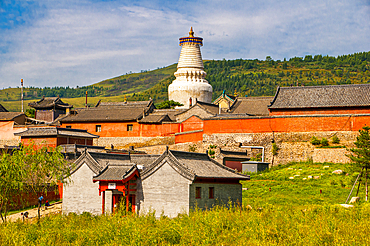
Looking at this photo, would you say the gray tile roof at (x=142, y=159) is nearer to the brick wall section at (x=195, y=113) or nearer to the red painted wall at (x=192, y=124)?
the red painted wall at (x=192, y=124)

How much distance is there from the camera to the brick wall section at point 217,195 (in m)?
20.0

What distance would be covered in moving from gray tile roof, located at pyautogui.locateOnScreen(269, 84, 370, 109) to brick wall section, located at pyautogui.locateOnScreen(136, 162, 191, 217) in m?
22.0

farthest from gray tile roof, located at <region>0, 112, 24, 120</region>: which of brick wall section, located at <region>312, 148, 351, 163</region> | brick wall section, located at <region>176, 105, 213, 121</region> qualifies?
brick wall section, located at <region>312, 148, 351, 163</region>

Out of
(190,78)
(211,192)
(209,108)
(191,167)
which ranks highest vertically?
(190,78)

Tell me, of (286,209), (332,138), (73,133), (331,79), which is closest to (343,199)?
(286,209)

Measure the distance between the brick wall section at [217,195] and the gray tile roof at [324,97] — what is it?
1989cm

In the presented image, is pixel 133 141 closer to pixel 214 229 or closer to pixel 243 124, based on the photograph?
pixel 243 124

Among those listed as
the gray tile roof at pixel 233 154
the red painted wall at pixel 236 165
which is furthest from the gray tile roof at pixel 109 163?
the red painted wall at pixel 236 165

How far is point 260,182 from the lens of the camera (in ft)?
98.9

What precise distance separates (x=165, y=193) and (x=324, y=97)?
24621 millimetres

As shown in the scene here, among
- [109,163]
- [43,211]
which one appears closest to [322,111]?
[109,163]

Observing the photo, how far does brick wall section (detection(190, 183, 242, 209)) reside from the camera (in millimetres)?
20025

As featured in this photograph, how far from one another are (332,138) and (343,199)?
1314 centimetres

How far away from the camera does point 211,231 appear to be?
623 inches
